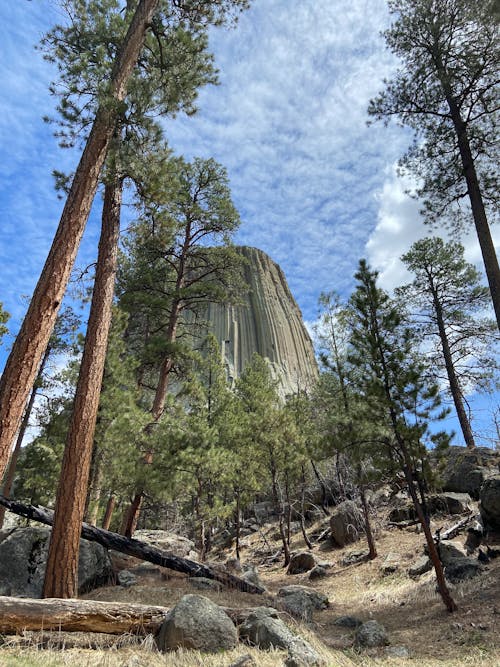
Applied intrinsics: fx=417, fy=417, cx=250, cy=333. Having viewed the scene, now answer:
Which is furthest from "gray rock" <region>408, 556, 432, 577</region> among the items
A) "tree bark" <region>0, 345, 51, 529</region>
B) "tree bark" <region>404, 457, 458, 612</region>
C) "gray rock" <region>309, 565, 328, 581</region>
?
"tree bark" <region>0, 345, 51, 529</region>

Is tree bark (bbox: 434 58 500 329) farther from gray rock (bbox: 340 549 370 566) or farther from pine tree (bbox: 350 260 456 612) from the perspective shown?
gray rock (bbox: 340 549 370 566)

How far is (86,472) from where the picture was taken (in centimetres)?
631

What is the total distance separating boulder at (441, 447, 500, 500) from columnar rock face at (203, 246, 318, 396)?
44.3 metres

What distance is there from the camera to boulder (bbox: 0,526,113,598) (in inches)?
300

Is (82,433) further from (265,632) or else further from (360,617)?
(360,617)

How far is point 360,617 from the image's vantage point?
340 inches

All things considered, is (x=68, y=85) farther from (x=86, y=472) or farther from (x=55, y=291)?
(x=86, y=472)

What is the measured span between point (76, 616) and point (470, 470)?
48.1 ft

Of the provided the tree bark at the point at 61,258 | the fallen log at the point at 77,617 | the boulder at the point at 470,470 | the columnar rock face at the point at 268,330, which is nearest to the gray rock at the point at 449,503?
the boulder at the point at 470,470

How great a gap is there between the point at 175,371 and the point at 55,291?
7448 mm

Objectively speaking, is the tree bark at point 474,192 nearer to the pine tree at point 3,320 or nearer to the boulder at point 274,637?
the boulder at point 274,637

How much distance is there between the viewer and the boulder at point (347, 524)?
54.5 ft

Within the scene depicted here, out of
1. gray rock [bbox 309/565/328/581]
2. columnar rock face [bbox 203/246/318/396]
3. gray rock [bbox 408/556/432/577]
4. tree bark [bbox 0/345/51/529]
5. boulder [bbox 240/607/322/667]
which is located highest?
columnar rock face [bbox 203/246/318/396]

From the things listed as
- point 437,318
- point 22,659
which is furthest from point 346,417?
point 437,318
